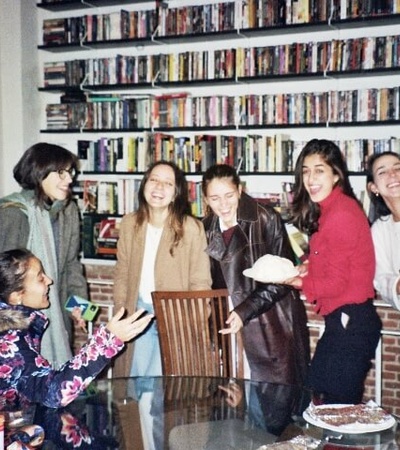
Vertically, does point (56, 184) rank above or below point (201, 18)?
below

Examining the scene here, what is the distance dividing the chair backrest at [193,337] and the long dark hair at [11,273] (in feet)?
1.83

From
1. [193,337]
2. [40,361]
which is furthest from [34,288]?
[193,337]

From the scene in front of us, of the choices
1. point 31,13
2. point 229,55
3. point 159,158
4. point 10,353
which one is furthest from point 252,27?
point 10,353

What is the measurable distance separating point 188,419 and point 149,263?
3.78 feet

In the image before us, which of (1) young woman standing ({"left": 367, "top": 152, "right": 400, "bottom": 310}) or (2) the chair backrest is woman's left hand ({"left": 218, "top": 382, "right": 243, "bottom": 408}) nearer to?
(2) the chair backrest

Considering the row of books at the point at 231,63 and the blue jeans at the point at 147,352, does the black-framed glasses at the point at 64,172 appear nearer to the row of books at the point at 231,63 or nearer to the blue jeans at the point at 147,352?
the blue jeans at the point at 147,352

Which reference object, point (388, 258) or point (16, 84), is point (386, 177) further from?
point (16, 84)

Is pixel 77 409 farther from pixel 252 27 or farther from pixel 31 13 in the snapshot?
pixel 31 13

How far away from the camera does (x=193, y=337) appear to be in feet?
8.27

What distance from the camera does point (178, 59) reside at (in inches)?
186

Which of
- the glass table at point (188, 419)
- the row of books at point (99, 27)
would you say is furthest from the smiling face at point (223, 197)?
the row of books at point (99, 27)

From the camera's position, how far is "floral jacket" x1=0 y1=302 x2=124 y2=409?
192 centimetres

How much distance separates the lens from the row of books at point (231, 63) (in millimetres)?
4195

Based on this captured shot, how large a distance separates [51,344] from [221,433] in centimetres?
137
